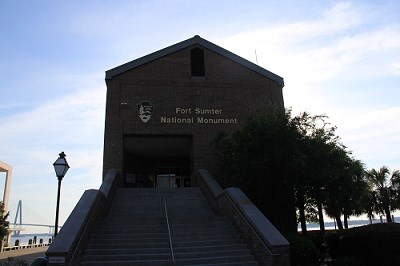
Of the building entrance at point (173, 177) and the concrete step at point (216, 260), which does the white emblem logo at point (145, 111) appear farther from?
the concrete step at point (216, 260)

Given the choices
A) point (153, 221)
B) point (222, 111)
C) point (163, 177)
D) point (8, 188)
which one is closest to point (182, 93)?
point (222, 111)

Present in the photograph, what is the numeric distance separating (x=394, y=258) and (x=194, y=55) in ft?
52.7

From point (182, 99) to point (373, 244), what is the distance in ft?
41.8

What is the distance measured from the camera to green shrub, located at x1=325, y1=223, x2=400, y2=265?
1096 centimetres

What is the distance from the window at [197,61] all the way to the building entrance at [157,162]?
4223mm

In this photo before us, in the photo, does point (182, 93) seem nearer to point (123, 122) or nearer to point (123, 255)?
point (123, 122)

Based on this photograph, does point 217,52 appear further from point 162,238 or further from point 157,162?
point 162,238

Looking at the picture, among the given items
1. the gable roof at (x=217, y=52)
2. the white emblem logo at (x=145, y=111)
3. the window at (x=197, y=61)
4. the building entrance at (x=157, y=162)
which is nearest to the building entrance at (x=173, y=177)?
the building entrance at (x=157, y=162)

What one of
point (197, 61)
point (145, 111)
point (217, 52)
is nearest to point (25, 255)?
point (145, 111)

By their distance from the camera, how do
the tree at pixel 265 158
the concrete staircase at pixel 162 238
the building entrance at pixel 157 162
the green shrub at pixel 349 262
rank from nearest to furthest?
the concrete staircase at pixel 162 238
the green shrub at pixel 349 262
the tree at pixel 265 158
the building entrance at pixel 157 162

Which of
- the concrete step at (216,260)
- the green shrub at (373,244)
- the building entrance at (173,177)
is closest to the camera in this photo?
the concrete step at (216,260)

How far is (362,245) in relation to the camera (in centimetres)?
1202

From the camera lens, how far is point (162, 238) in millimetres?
11031

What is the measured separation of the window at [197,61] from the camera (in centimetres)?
2234
